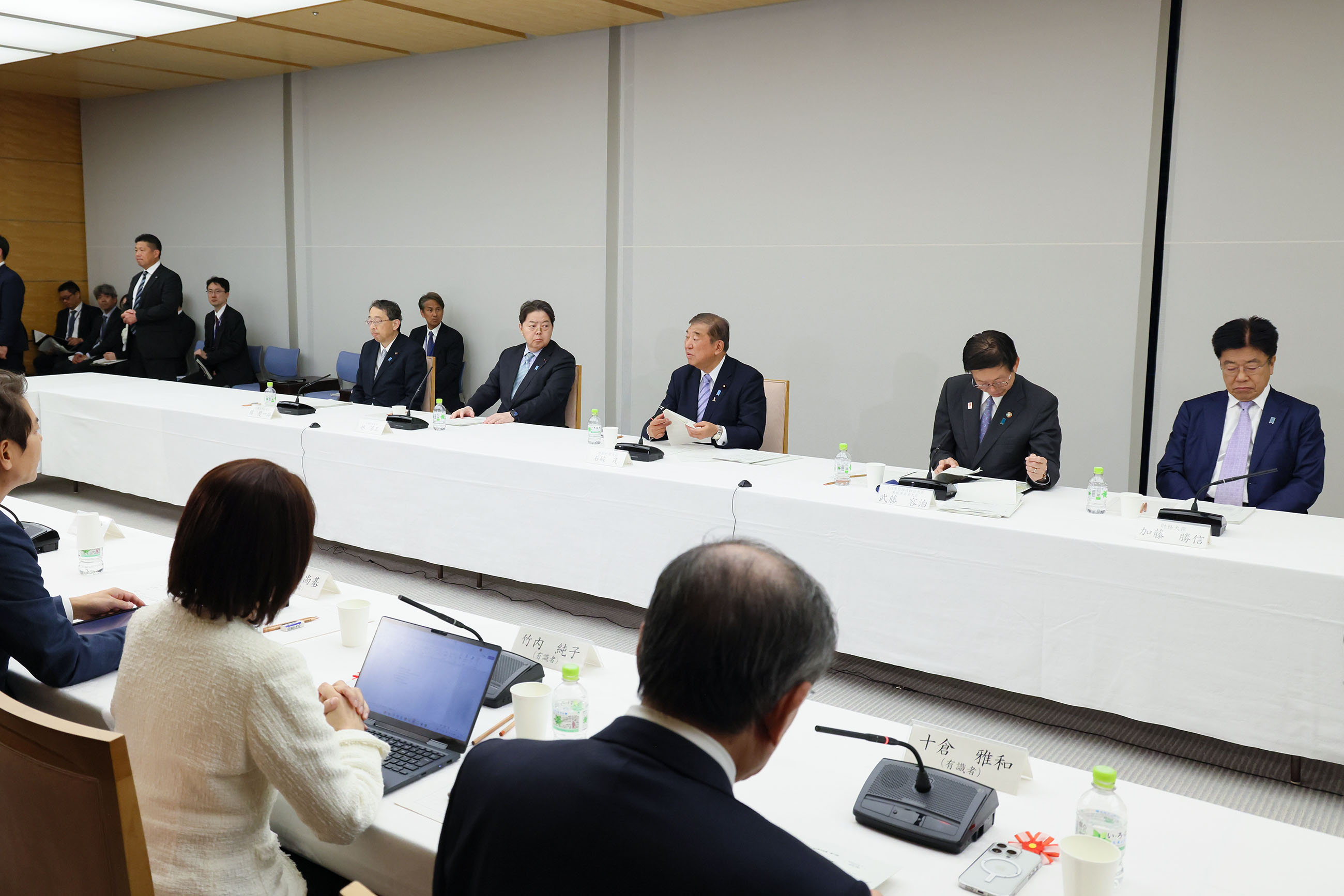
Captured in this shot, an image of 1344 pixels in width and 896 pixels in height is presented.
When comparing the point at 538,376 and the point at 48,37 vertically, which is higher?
the point at 48,37

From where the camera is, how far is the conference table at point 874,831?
4.41 feet

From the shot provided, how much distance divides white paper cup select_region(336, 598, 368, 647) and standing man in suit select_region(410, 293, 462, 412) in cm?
511

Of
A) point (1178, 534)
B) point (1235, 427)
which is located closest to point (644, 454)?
point (1178, 534)

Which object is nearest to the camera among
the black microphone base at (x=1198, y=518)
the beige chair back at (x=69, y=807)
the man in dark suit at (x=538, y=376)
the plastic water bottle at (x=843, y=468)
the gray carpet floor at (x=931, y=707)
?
the beige chair back at (x=69, y=807)

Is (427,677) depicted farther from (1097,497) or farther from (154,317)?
(154,317)

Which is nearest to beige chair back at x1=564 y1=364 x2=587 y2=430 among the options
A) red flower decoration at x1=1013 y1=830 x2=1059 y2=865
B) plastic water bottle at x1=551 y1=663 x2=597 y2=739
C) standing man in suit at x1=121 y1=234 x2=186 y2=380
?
plastic water bottle at x1=551 y1=663 x2=597 y2=739

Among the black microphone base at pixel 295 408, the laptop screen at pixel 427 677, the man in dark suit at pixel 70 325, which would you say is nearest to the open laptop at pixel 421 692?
the laptop screen at pixel 427 677

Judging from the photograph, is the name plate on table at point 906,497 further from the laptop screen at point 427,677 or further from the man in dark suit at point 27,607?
the man in dark suit at point 27,607

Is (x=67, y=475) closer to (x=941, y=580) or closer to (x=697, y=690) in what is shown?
(x=941, y=580)

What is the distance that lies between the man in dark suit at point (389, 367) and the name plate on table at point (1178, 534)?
414 cm

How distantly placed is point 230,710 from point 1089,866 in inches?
42.4

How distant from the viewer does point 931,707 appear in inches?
131

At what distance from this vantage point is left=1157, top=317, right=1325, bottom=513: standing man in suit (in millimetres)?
3582

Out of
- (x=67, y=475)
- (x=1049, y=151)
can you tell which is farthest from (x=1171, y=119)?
(x=67, y=475)
